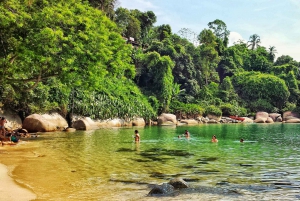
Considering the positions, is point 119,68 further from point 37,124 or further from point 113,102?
point 113,102

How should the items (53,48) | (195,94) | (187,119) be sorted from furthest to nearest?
(195,94) → (187,119) → (53,48)

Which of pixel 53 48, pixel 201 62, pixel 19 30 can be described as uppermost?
pixel 201 62

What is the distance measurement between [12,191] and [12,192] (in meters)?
0.10

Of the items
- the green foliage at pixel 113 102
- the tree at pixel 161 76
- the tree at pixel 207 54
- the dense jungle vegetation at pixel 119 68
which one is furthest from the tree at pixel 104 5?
the tree at pixel 207 54

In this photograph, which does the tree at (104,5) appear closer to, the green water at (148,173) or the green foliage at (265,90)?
the green foliage at (265,90)

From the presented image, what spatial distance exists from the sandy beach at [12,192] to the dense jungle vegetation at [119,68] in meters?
7.39

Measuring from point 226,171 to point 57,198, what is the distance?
6.24 meters

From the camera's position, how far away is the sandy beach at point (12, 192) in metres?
7.14

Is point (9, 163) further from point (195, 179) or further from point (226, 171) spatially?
point (226, 171)

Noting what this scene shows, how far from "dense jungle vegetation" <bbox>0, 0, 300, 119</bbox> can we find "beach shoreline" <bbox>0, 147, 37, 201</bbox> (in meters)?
7.35

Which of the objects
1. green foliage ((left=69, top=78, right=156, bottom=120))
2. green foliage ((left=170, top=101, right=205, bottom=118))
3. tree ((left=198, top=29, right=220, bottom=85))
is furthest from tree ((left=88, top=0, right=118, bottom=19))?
tree ((left=198, top=29, right=220, bottom=85))

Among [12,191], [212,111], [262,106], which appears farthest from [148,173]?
[262,106]

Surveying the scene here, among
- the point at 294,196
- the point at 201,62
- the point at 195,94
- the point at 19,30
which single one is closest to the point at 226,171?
the point at 294,196

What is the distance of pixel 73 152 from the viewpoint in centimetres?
1562
